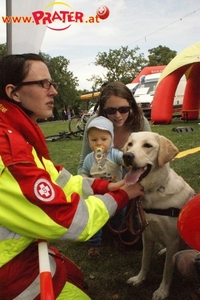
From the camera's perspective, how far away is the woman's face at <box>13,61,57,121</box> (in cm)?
194

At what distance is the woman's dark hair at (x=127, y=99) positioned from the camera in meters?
3.46

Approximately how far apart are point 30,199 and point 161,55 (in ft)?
192

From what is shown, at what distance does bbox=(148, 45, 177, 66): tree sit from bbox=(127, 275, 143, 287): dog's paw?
55.3 m

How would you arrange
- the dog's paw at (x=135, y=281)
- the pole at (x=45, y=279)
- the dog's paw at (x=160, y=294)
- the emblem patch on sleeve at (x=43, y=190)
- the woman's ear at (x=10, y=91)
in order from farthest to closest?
1. the dog's paw at (x=135, y=281)
2. the dog's paw at (x=160, y=294)
3. the woman's ear at (x=10, y=91)
4. the emblem patch on sleeve at (x=43, y=190)
5. the pole at (x=45, y=279)

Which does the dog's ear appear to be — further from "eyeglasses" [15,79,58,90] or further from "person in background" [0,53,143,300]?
"eyeglasses" [15,79,58,90]

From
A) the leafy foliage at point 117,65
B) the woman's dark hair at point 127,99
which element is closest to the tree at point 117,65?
the leafy foliage at point 117,65

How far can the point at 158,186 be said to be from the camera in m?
2.57

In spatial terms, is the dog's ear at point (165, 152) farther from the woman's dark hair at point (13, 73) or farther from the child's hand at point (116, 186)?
the woman's dark hair at point (13, 73)

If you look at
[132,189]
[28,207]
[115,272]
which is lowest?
[115,272]

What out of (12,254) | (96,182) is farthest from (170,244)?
(12,254)

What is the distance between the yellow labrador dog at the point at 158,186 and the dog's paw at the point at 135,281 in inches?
8.6

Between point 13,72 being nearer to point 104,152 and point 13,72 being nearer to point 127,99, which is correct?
point 104,152

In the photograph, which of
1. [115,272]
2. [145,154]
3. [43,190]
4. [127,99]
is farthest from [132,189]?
[127,99]

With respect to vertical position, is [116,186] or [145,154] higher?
[145,154]
